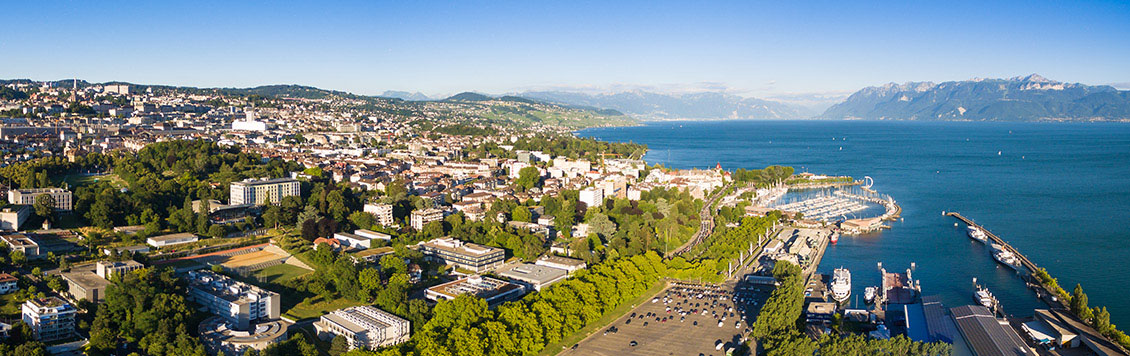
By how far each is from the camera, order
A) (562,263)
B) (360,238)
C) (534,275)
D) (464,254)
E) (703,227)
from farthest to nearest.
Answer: (703,227) → (360,238) → (464,254) → (562,263) → (534,275)

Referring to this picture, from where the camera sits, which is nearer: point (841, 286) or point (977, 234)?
point (841, 286)

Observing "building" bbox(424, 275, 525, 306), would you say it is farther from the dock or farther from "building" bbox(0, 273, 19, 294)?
the dock

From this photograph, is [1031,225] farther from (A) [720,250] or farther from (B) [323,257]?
(B) [323,257]

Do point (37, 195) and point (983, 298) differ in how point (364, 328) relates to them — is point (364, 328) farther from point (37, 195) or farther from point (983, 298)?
point (37, 195)

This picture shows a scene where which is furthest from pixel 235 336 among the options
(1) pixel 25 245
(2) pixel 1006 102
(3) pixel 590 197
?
(2) pixel 1006 102

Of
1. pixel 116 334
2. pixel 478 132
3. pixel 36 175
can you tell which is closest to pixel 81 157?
pixel 36 175

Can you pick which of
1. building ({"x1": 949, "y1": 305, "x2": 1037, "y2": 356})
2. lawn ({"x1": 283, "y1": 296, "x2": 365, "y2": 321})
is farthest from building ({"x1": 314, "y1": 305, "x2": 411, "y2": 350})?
building ({"x1": 949, "y1": 305, "x2": 1037, "y2": 356})
